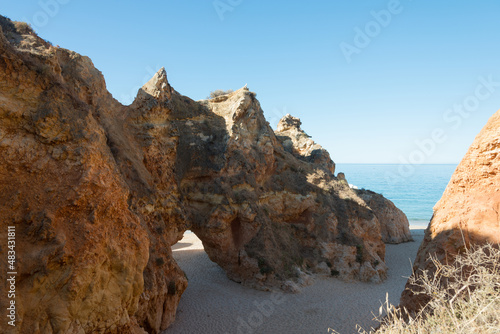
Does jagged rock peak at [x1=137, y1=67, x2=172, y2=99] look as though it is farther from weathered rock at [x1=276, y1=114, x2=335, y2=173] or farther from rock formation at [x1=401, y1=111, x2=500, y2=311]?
weathered rock at [x1=276, y1=114, x2=335, y2=173]

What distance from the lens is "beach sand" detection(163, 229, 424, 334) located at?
14172 mm

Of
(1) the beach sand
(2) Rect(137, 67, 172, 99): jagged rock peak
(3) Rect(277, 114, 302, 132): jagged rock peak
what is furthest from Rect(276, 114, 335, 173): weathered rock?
(2) Rect(137, 67, 172, 99): jagged rock peak

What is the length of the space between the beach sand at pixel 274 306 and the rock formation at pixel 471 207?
5394 mm

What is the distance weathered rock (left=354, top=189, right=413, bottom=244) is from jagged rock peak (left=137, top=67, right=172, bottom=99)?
2505cm

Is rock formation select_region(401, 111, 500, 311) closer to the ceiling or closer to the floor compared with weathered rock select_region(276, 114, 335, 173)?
closer to the floor

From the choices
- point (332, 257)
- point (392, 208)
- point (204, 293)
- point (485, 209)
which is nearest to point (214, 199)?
point (204, 293)

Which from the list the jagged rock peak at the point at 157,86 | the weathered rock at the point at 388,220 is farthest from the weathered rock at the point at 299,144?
the jagged rock peak at the point at 157,86

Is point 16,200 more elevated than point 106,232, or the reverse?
point 16,200

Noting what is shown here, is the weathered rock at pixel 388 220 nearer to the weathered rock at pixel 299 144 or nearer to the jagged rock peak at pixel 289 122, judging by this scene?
the weathered rock at pixel 299 144

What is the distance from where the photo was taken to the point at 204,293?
17516mm

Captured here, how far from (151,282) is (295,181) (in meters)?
14.4

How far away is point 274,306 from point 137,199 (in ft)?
30.5

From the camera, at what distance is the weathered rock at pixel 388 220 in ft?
106

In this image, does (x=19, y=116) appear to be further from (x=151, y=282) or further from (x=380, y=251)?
(x=380, y=251)
